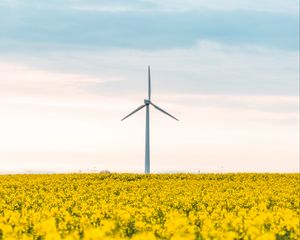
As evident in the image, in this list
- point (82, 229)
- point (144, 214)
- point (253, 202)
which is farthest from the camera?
point (253, 202)

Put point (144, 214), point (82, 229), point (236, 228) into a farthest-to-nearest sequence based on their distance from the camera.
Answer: point (144, 214) → point (82, 229) → point (236, 228)

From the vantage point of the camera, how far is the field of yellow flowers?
50.9 ft

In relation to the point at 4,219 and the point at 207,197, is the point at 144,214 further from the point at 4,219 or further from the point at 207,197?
the point at 207,197

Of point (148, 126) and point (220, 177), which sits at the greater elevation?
point (148, 126)

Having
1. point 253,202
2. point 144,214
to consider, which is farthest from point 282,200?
point 144,214

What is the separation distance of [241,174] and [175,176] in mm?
5365

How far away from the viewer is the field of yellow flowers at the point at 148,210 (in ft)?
50.9

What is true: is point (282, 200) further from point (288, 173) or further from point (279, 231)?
point (288, 173)

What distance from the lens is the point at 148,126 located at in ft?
214

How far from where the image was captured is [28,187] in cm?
4206

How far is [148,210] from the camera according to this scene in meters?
22.4

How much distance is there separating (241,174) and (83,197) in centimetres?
2463

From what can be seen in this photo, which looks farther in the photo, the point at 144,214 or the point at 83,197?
the point at 83,197

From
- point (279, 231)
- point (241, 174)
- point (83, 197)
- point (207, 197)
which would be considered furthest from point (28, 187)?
point (279, 231)
